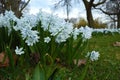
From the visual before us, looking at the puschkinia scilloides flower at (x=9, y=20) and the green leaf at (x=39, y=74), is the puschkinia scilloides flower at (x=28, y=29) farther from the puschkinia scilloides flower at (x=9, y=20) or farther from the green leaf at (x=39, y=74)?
the green leaf at (x=39, y=74)

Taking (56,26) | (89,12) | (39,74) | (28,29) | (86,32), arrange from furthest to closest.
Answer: (89,12), (86,32), (56,26), (28,29), (39,74)

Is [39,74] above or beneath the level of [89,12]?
above

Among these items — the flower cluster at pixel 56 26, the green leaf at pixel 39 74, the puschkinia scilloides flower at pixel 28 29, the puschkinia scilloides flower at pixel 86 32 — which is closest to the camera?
the green leaf at pixel 39 74

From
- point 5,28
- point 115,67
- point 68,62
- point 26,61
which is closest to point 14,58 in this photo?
point 26,61

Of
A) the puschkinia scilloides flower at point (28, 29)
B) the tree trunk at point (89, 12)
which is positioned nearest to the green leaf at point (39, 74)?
the puschkinia scilloides flower at point (28, 29)

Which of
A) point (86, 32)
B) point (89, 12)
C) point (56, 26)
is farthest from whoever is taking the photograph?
point (89, 12)

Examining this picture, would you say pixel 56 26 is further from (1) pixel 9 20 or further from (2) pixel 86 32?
(1) pixel 9 20

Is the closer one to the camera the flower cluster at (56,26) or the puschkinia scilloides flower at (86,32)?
the flower cluster at (56,26)

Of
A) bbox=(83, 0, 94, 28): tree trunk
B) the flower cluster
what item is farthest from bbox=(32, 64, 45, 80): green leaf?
bbox=(83, 0, 94, 28): tree trunk

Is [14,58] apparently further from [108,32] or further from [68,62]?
[108,32]

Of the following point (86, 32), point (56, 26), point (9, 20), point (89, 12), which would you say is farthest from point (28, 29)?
point (89, 12)

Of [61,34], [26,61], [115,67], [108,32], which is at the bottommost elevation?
[108,32]
